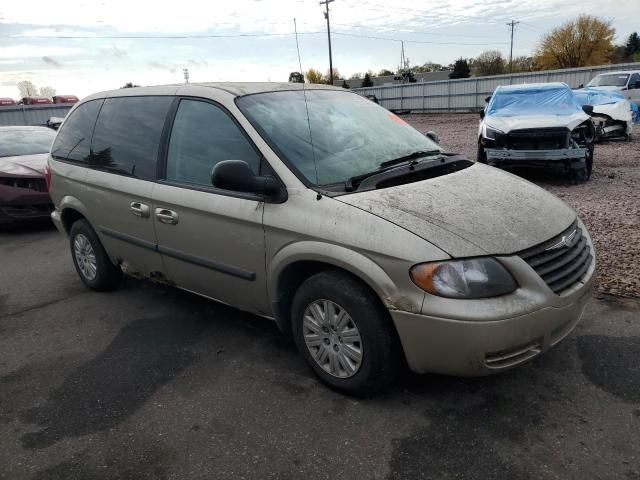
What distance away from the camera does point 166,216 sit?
3.52 meters

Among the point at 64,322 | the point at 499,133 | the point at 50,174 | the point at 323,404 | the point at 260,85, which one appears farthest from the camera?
the point at 499,133

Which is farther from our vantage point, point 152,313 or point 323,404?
→ point 152,313

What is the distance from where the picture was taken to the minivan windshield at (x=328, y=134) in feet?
9.98

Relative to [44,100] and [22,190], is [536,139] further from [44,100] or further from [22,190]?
[44,100]

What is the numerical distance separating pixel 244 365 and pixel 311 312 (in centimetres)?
76

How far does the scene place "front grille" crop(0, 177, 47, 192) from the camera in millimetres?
7227

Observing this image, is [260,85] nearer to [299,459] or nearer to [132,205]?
[132,205]

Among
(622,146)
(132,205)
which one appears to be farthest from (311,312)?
(622,146)

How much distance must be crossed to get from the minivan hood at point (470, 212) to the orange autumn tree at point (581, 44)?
2334 inches

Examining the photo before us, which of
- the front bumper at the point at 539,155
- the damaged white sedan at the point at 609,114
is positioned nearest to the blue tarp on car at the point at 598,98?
the damaged white sedan at the point at 609,114

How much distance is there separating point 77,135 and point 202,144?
72.4 inches

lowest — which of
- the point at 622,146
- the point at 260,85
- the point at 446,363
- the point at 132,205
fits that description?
the point at 622,146

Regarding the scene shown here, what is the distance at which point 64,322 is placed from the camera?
13.9ft

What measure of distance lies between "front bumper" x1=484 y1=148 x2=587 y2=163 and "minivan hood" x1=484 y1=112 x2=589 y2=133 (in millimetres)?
413
